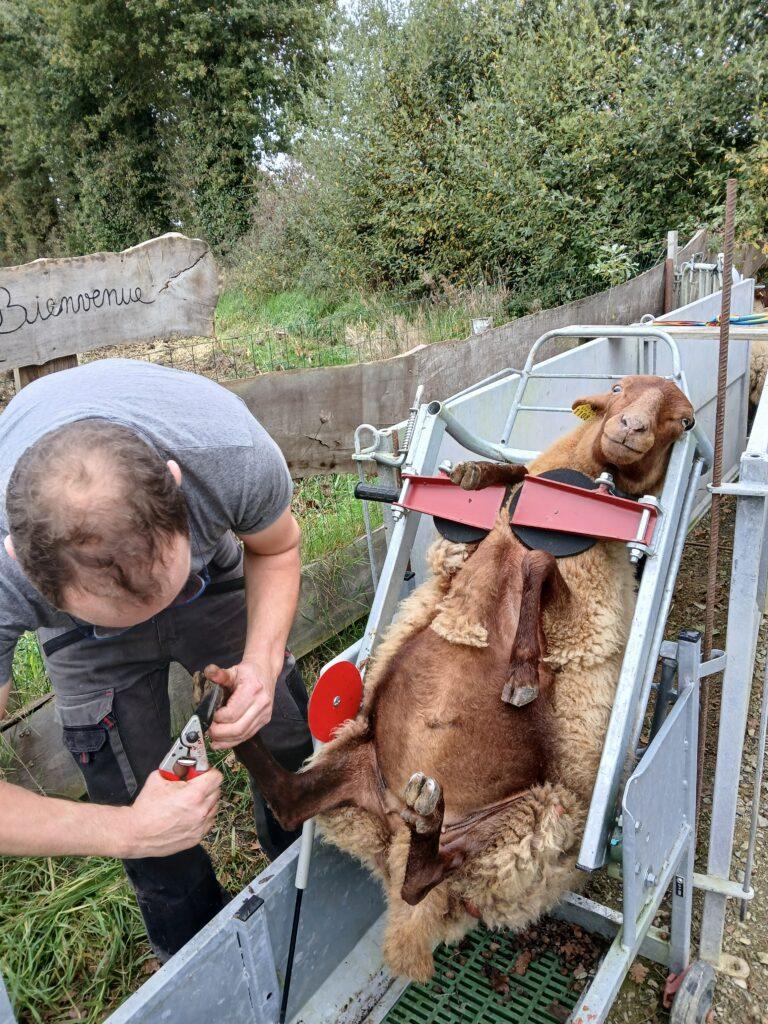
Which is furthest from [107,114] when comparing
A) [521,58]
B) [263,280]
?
[521,58]

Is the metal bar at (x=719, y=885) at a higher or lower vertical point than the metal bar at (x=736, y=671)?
lower

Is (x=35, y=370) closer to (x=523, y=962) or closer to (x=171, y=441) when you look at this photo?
(x=171, y=441)

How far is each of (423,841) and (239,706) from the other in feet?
1.91

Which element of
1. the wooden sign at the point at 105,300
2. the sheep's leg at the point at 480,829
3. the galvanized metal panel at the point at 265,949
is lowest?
the galvanized metal panel at the point at 265,949

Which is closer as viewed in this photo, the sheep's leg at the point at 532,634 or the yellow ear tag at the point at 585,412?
the sheep's leg at the point at 532,634

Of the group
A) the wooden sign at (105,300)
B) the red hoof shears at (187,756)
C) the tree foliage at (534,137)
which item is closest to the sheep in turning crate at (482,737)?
the red hoof shears at (187,756)

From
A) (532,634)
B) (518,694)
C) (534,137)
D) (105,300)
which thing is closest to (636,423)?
(532,634)

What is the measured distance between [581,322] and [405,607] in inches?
187

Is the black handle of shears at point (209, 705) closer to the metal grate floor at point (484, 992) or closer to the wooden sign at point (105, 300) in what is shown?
the metal grate floor at point (484, 992)

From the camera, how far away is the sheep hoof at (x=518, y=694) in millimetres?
1976

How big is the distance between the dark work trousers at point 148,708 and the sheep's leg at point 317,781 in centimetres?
38

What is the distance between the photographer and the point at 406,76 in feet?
32.0

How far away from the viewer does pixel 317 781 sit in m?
2.06

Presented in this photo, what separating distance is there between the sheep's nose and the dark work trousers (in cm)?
144
